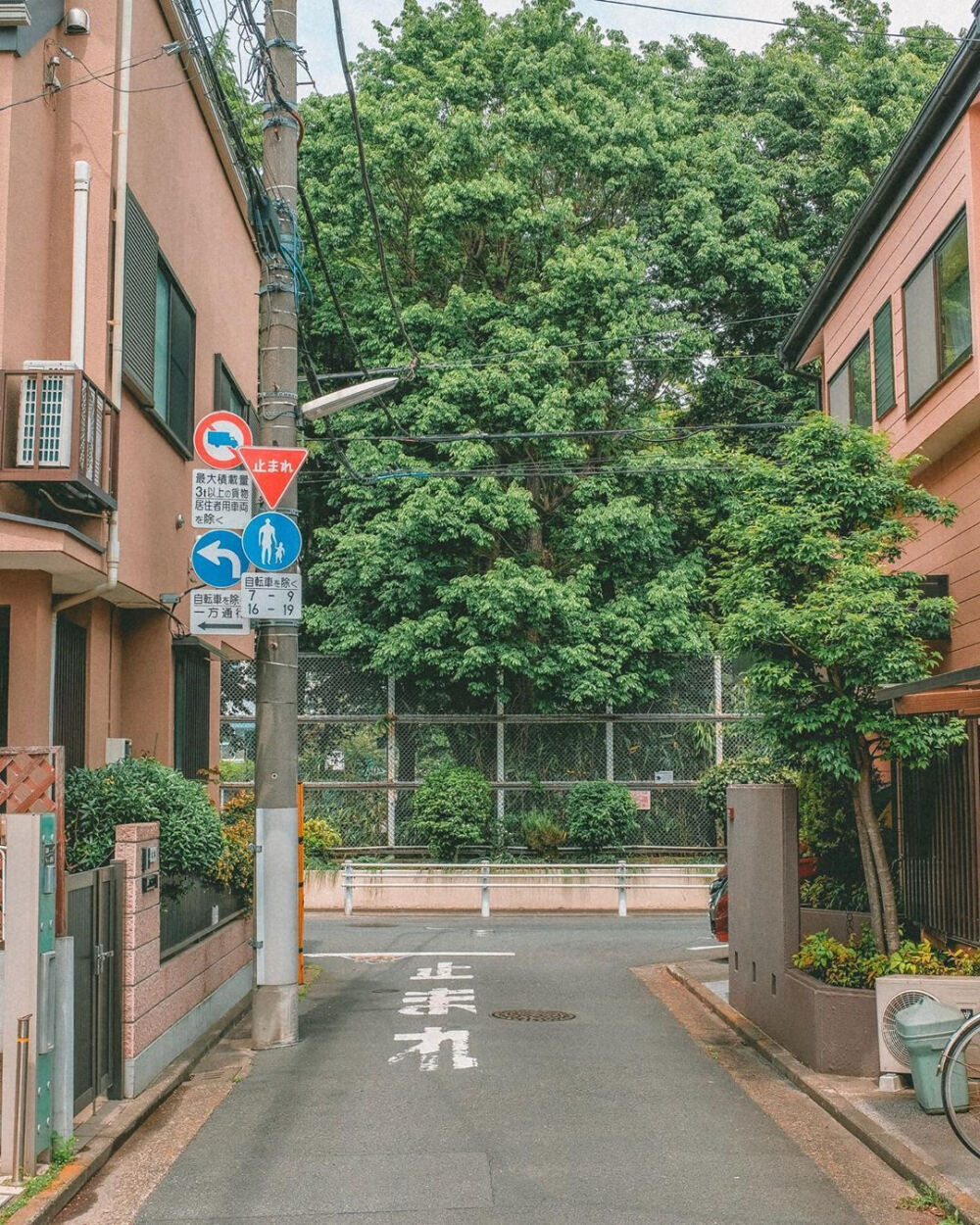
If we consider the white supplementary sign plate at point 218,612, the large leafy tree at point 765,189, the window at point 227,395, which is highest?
the large leafy tree at point 765,189

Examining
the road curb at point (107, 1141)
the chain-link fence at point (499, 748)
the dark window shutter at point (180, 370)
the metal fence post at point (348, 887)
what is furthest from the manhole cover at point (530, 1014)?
the chain-link fence at point (499, 748)

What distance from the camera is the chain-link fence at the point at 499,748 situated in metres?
25.2

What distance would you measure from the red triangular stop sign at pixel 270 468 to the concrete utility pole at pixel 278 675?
0.27 meters

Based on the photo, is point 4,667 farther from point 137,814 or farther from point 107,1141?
point 107,1141

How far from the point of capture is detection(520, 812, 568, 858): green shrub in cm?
2444

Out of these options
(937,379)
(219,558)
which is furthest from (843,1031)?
(219,558)

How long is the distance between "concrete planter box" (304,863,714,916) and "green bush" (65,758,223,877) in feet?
40.0

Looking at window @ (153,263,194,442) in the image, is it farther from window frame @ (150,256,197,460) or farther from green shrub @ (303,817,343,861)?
green shrub @ (303,817,343,861)

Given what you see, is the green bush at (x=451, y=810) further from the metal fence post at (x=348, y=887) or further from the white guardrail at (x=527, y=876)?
the metal fence post at (x=348, y=887)

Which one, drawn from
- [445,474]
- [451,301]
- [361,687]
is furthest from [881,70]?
[361,687]

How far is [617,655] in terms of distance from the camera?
968 inches

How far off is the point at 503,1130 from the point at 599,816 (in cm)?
1608

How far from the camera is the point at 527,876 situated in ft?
75.7

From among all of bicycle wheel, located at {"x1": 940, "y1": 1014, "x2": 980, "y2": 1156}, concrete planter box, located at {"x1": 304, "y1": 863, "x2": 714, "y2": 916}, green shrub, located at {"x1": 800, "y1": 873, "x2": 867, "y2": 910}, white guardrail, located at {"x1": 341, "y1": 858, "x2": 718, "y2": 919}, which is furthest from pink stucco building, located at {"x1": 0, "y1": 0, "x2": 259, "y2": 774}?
concrete planter box, located at {"x1": 304, "y1": 863, "x2": 714, "y2": 916}
